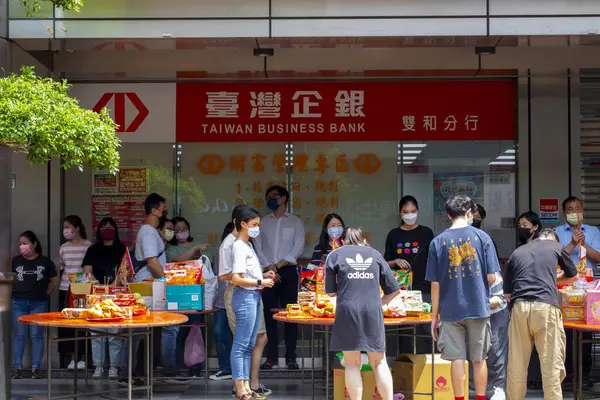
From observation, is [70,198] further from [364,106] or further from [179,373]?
[364,106]

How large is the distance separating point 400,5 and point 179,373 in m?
5.06

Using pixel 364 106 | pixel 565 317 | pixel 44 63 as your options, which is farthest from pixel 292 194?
pixel 565 317

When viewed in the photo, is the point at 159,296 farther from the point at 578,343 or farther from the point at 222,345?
the point at 578,343

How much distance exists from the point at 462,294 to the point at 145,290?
3621 mm

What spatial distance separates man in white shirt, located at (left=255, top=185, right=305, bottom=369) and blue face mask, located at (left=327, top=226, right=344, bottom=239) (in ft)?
4.91

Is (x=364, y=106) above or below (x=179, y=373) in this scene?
above

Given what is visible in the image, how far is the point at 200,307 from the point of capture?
9766mm

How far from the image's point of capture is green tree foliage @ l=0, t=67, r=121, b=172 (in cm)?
713

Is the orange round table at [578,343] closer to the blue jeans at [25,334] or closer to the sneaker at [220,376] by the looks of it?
the sneaker at [220,376]

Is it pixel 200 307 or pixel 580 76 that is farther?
pixel 580 76

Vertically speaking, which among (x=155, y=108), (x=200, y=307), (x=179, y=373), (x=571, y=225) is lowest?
(x=179, y=373)

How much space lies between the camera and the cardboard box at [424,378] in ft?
28.5

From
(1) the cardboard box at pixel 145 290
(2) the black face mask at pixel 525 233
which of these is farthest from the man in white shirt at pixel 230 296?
(2) the black face mask at pixel 525 233

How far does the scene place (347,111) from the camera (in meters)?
12.3
